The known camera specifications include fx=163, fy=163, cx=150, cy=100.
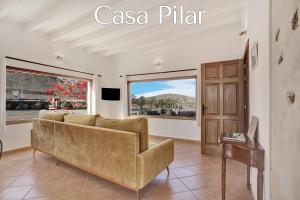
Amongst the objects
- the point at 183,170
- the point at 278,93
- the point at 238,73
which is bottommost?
the point at 183,170

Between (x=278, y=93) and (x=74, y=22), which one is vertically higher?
(x=74, y=22)

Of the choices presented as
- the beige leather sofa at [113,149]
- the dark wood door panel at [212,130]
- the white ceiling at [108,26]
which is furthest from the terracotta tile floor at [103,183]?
the white ceiling at [108,26]

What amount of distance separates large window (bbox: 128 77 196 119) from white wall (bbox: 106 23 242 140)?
28 centimetres

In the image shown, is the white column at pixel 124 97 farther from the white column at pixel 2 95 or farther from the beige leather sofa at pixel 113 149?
the white column at pixel 2 95

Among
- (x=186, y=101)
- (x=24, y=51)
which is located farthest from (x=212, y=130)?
(x=24, y=51)

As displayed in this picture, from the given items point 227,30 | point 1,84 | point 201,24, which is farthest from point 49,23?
point 227,30

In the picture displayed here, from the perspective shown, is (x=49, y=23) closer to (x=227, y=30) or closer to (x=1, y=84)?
(x=1, y=84)

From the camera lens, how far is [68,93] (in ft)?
16.6

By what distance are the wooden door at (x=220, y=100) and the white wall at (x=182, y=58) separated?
2.57 ft

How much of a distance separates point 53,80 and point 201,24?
13.7ft

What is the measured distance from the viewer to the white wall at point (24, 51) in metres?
3.53

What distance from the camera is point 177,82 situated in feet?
16.4

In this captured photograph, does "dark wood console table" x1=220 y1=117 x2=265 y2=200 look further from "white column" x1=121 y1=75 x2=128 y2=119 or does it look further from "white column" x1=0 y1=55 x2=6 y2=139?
"white column" x1=121 y1=75 x2=128 y2=119

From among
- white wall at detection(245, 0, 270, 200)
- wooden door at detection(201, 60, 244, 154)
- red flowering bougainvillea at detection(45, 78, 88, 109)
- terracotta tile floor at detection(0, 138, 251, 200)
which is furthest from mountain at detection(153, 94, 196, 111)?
white wall at detection(245, 0, 270, 200)
